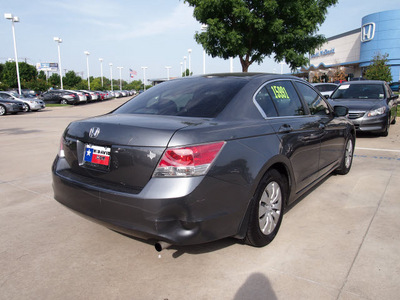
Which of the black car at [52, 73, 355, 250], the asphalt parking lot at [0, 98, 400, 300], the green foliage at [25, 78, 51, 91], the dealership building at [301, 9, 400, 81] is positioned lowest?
the asphalt parking lot at [0, 98, 400, 300]

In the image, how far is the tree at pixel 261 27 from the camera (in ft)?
44.2

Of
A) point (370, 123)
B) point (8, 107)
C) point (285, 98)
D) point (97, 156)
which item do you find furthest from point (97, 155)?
point (8, 107)

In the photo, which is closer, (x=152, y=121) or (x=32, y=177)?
(x=152, y=121)

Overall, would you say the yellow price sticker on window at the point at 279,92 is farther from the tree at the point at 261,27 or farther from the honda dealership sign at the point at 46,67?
the honda dealership sign at the point at 46,67

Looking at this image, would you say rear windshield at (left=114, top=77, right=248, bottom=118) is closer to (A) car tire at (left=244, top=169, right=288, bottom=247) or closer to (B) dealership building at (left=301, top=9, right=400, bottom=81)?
(A) car tire at (left=244, top=169, right=288, bottom=247)

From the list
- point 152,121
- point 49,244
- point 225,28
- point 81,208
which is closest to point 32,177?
point 49,244

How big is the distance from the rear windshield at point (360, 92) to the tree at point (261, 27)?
16.2ft

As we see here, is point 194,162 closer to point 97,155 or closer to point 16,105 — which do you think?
point 97,155

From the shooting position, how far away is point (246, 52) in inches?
575

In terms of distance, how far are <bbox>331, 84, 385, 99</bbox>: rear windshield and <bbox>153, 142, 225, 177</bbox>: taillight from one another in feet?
28.6

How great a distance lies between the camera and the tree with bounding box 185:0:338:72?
13.5 metres

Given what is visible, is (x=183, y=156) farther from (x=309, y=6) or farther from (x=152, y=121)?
(x=309, y=6)

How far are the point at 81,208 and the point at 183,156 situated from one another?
1.02m

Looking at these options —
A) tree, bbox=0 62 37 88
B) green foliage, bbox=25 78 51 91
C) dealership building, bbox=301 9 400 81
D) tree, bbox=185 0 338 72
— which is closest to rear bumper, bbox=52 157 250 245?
tree, bbox=185 0 338 72
